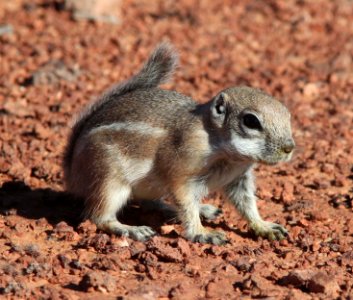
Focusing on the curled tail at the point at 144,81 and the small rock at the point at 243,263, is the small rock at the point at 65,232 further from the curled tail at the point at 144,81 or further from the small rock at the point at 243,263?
the small rock at the point at 243,263

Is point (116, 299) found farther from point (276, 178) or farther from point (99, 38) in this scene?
point (99, 38)

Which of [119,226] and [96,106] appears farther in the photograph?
[96,106]

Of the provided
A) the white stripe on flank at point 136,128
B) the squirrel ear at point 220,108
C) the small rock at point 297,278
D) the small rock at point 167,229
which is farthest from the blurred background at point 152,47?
the small rock at point 297,278

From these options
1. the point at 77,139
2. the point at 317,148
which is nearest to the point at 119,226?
the point at 77,139

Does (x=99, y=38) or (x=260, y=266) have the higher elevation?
(x=99, y=38)

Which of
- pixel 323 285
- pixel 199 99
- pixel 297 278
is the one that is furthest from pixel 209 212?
pixel 199 99
